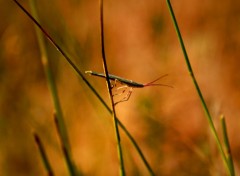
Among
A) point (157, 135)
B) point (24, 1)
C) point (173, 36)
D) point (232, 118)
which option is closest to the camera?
point (157, 135)

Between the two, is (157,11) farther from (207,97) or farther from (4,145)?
(4,145)

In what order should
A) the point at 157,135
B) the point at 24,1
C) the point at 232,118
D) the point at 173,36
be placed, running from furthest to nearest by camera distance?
the point at 24,1 → the point at 173,36 → the point at 232,118 → the point at 157,135

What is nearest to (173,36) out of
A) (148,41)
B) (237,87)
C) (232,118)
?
(148,41)

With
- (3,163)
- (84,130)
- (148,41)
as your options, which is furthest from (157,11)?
(3,163)

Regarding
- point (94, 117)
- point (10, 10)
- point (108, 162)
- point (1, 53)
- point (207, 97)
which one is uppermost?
point (10, 10)

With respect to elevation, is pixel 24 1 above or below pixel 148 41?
above

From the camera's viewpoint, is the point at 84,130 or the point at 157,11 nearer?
the point at 84,130

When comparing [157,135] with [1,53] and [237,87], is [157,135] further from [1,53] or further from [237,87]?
[1,53]
